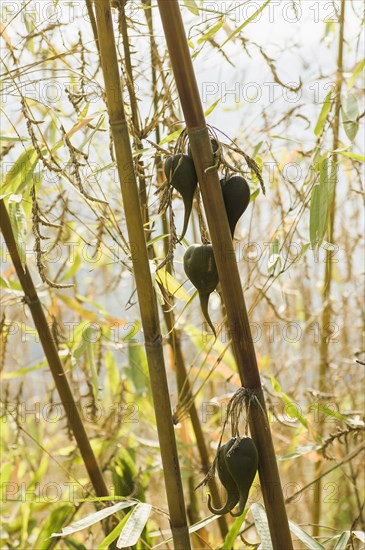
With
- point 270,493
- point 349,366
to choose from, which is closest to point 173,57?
point 270,493

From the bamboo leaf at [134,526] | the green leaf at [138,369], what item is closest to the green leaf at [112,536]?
the bamboo leaf at [134,526]

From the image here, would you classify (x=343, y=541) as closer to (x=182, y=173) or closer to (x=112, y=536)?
(x=112, y=536)

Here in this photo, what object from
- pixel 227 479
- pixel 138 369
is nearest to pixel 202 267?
pixel 227 479

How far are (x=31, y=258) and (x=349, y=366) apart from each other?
29.4 inches

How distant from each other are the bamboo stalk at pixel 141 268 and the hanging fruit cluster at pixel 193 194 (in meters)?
0.04

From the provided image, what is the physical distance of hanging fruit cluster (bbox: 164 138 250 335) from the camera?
0.47 metres

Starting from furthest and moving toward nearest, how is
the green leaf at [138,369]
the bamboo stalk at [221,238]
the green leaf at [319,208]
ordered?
the green leaf at [138,369]
the green leaf at [319,208]
the bamboo stalk at [221,238]

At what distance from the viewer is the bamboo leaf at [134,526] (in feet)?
1.85

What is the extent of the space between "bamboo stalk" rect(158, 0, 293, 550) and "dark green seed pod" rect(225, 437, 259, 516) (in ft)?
0.07

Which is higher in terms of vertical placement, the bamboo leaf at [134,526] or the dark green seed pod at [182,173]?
the dark green seed pod at [182,173]

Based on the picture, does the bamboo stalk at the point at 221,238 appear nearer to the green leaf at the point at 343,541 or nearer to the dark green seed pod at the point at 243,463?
the dark green seed pod at the point at 243,463

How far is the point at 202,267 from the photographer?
488 mm

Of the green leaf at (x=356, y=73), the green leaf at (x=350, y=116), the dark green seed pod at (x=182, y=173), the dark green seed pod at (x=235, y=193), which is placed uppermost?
the green leaf at (x=356, y=73)

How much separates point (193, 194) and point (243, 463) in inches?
7.1
